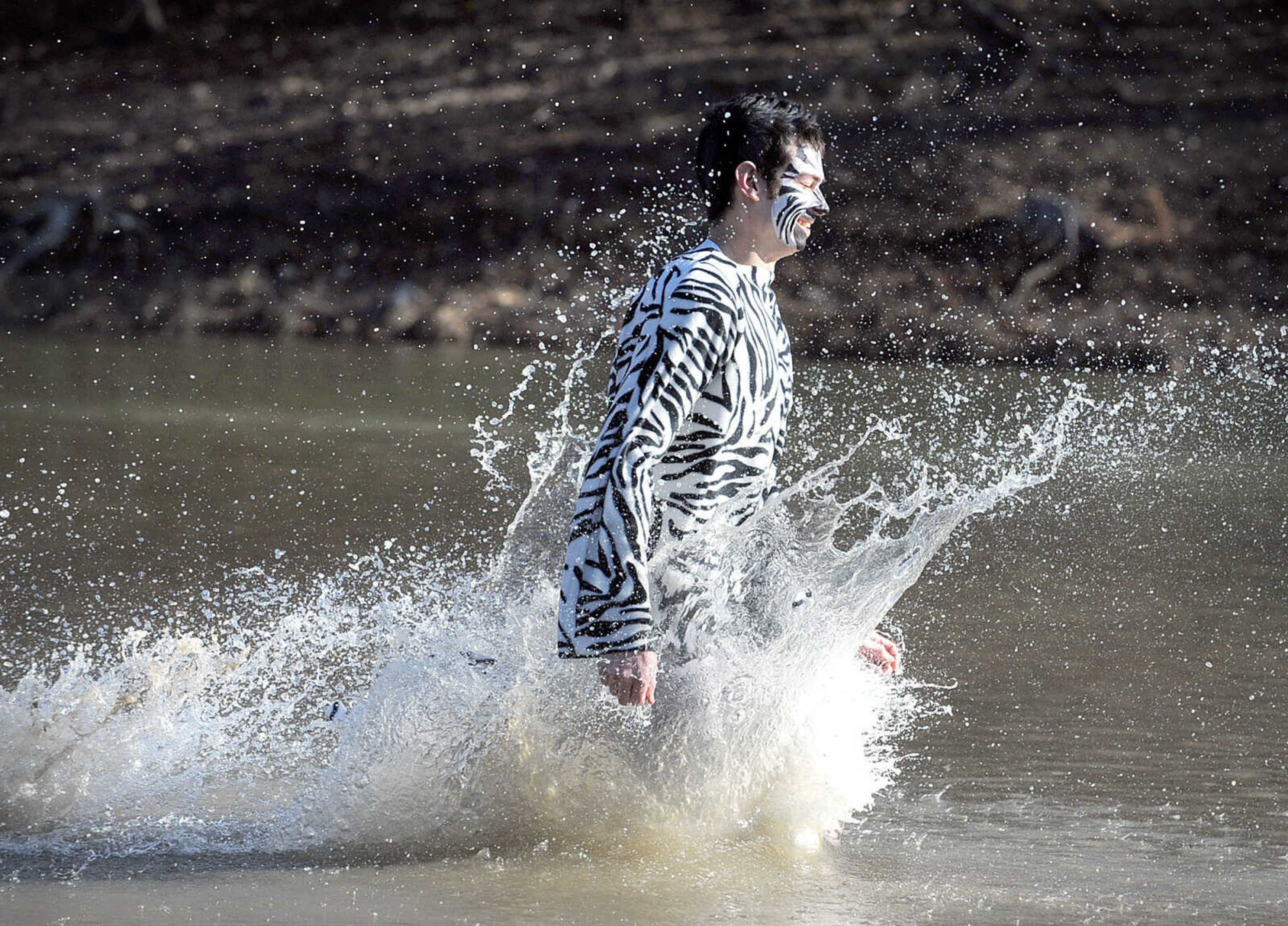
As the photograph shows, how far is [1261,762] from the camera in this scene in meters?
4.85

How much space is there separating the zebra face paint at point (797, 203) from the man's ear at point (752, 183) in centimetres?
4

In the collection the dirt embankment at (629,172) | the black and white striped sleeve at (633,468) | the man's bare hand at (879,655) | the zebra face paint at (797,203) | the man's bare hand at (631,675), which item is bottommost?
the man's bare hand at (631,675)

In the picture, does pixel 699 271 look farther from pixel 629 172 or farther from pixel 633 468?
pixel 629 172

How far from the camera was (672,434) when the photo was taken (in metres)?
3.38

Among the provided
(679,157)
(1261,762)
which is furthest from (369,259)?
(1261,762)

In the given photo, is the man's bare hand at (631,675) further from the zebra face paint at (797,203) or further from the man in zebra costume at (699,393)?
the zebra face paint at (797,203)

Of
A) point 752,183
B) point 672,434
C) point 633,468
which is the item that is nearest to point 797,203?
point 752,183

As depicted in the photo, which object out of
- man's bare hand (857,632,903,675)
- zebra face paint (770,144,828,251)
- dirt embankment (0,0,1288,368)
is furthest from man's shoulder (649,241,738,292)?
dirt embankment (0,0,1288,368)

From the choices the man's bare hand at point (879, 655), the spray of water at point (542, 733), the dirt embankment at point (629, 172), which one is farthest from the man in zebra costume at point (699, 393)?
the dirt embankment at point (629, 172)

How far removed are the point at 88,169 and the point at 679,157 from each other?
280 inches

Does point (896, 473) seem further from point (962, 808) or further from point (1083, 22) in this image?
point (1083, 22)

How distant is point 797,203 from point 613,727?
116cm

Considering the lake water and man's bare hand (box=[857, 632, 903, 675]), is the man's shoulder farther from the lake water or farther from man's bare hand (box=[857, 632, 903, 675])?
man's bare hand (box=[857, 632, 903, 675])

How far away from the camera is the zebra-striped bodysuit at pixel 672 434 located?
3.31 m
